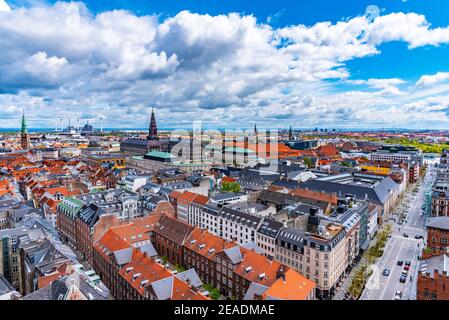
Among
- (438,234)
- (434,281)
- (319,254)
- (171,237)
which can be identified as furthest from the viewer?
(438,234)

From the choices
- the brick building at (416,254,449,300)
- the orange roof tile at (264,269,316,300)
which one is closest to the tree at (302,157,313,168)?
the brick building at (416,254,449,300)

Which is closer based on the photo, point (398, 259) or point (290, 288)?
point (290, 288)

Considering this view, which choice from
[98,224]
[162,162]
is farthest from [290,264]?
[162,162]

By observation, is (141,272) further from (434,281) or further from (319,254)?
(434,281)

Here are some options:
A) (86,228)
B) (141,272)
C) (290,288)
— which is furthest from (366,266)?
(86,228)

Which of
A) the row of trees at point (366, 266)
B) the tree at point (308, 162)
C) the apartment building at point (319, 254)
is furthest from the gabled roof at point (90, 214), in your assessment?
the tree at point (308, 162)

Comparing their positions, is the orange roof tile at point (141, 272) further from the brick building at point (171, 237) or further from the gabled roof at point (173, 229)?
the gabled roof at point (173, 229)

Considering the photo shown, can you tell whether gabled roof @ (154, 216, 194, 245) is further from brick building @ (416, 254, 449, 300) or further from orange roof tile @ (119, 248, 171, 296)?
brick building @ (416, 254, 449, 300)

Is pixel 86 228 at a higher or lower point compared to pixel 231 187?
lower
